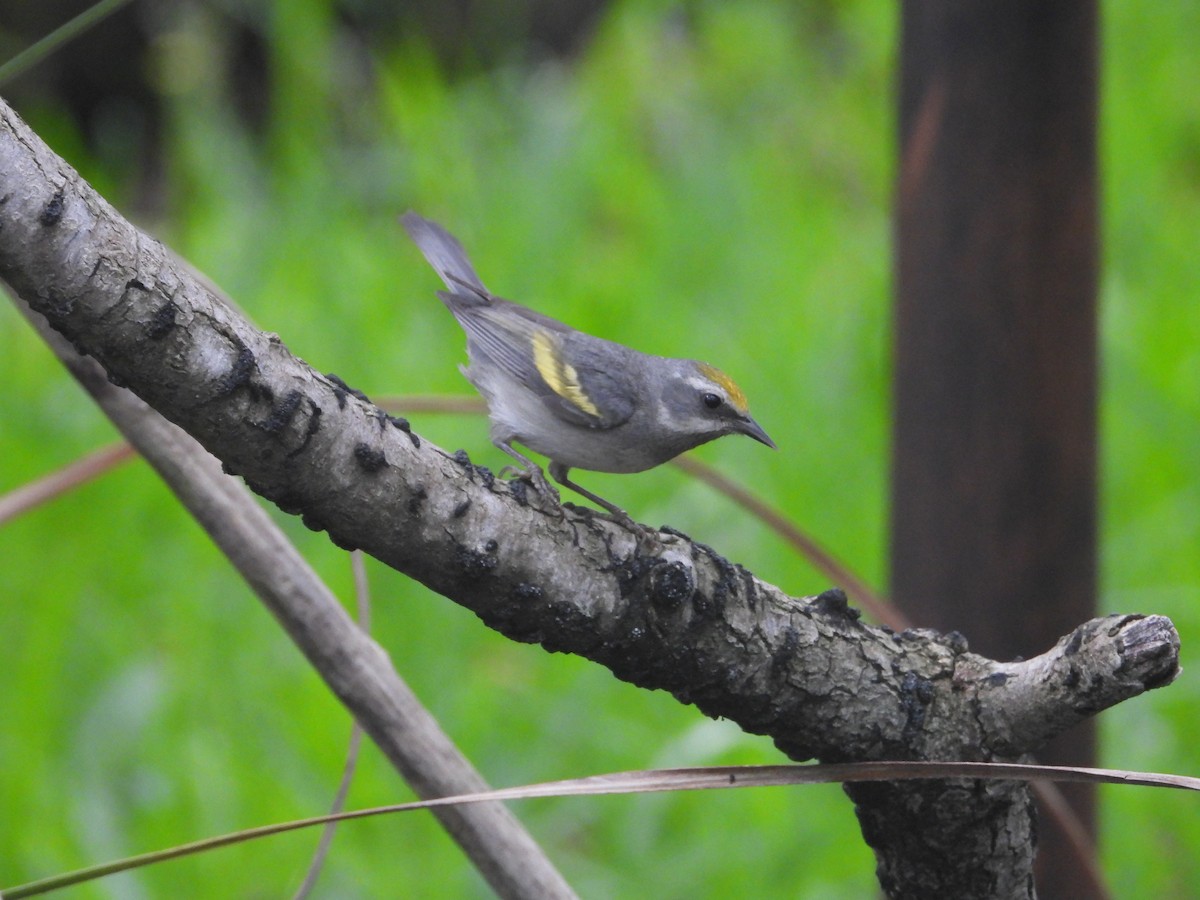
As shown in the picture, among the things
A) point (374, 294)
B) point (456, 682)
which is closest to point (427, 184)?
point (374, 294)

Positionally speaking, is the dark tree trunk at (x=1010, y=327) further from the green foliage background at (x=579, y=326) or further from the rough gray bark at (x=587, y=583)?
the green foliage background at (x=579, y=326)

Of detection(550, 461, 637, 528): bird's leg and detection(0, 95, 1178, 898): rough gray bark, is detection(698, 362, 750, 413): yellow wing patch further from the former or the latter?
detection(0, 95, 1178, 898): rough gray bark

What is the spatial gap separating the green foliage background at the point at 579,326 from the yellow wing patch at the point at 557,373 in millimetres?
1245

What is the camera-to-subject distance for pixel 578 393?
8.80ft

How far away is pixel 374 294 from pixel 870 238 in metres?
2.51

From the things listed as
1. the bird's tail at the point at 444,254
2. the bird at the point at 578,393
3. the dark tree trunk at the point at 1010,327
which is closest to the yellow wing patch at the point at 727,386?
the bird at the point at 578,393

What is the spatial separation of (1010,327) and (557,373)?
90 centimetres

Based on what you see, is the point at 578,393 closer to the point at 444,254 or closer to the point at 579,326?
the point at 444,254

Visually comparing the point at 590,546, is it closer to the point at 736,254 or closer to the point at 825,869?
the point at 825,869

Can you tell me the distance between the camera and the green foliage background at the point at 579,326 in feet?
12.0

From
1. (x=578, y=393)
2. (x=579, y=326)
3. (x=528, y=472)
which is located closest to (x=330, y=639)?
(x=528, y=472)

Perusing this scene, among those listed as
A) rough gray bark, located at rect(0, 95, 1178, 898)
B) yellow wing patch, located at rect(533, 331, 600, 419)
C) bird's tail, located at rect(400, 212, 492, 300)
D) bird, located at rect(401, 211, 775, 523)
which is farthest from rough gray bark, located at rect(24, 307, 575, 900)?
bird's tail, located at rect(400, 212, 492, 300)

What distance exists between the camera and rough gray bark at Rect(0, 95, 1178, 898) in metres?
1.17

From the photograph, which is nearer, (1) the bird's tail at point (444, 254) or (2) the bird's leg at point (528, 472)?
(2) the bird's leg at point (528, 472)
